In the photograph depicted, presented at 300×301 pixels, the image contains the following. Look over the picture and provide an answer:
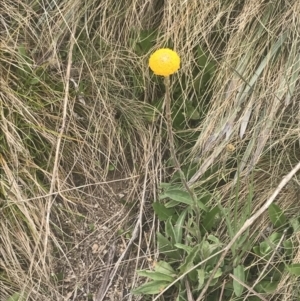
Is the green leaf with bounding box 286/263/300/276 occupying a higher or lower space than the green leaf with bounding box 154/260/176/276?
higher

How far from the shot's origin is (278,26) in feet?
4.95

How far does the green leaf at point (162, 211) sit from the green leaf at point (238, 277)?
0.69 ft

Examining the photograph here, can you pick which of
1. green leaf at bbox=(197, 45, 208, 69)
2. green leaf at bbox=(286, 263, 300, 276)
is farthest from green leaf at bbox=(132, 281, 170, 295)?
green leaf at bbox=(197, 45, 208, 69)

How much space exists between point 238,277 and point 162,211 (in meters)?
0.24

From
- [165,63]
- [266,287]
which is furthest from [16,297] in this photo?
[165,63]

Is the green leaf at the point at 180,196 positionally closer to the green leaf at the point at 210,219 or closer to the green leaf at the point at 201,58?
the green leaf at the point at 210,219

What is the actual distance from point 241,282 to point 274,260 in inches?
5.4

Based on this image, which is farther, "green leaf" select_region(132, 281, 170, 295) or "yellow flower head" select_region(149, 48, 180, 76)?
"green leaf" select_region(132, 281, 170, 295)

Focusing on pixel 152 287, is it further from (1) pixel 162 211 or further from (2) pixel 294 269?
(2) pixel 294 269

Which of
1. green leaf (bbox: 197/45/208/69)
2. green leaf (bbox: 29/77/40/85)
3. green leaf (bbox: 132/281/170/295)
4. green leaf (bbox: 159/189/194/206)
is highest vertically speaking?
green leaf (bbox: 197/45/208/69)

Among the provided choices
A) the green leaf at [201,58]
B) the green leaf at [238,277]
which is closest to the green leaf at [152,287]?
the green leaf at [238,277]

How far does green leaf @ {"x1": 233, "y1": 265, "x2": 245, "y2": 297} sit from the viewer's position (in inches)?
53.4

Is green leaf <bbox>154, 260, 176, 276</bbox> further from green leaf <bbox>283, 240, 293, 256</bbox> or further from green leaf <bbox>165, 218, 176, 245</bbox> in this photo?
green leaf <bbox>283, 240, 293, 256</bbox>

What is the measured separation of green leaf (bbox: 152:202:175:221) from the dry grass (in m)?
0.06
